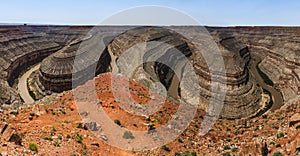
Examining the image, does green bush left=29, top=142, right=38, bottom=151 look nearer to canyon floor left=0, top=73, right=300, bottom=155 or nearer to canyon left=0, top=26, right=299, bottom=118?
canyon floor left=0, top=73, right=300, bottom=155

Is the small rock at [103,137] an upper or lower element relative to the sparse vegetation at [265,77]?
upper

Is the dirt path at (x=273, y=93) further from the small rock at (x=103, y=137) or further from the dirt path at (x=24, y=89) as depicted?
the dirt path at (x=24, y=89)

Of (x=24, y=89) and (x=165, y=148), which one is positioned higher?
(x=165, y=148)

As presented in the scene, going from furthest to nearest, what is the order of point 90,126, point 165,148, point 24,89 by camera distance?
1. point 24,89
2. point 90,126
3. point 165,148

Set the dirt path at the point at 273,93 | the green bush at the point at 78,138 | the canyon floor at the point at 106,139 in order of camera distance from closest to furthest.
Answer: the canyon floor at the point at 106,139 → the green bush at the point at 78,138 → the dirt path at the point at 273,93

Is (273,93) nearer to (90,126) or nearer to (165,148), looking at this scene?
(165,148)

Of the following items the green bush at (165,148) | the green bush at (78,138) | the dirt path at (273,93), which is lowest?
the dirt path at (273,93)

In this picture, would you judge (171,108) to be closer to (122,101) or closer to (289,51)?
(122,101)

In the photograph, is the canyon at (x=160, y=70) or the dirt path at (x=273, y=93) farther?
the dirt path at (x=273, y=93)

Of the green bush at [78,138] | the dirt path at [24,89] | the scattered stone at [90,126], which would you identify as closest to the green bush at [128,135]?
the scattered stone at [90,126]

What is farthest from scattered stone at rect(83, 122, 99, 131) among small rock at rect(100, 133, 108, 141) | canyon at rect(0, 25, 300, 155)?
small rock at rect(100, 133, 108, 141)

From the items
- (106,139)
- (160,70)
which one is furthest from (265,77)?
(106,139)


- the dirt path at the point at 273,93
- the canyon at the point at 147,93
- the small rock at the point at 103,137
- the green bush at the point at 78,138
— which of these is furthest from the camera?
the dirt path at the point at 273,93
